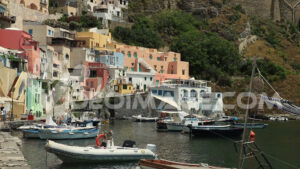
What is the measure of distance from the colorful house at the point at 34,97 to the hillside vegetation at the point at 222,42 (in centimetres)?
3756

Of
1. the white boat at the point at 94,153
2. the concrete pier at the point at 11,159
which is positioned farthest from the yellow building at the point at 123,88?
the concrete pier at the point at 11,159

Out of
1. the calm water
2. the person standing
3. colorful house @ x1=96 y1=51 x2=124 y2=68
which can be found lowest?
the calm water

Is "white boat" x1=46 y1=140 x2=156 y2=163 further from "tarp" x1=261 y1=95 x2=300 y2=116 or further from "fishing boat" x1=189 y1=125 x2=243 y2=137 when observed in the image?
"fishing boat" x1=189 y1=125 x2=243 y2=137

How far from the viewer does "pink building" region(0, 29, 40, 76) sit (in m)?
54.8

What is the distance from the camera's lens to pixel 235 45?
10256 cm

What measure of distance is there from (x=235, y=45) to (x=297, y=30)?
30.9m

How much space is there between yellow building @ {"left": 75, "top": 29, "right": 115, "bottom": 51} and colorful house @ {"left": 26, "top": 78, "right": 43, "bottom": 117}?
21835 mm

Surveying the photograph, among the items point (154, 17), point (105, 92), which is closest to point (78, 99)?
point (105, 92)

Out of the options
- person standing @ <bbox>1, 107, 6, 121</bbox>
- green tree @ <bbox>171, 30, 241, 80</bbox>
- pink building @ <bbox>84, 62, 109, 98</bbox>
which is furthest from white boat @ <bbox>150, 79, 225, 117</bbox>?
person standing @ <bbox>1, 107, 6, 121</bbox>

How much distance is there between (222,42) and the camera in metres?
91.9

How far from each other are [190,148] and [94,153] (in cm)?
1154

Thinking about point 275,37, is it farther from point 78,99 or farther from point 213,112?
point 78,99

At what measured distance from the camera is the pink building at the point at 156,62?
3130 inches

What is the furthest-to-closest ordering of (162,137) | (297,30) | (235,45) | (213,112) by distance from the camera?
1. (297,30)
2. (235,45)
3. (213,112)
4. (162,137)
